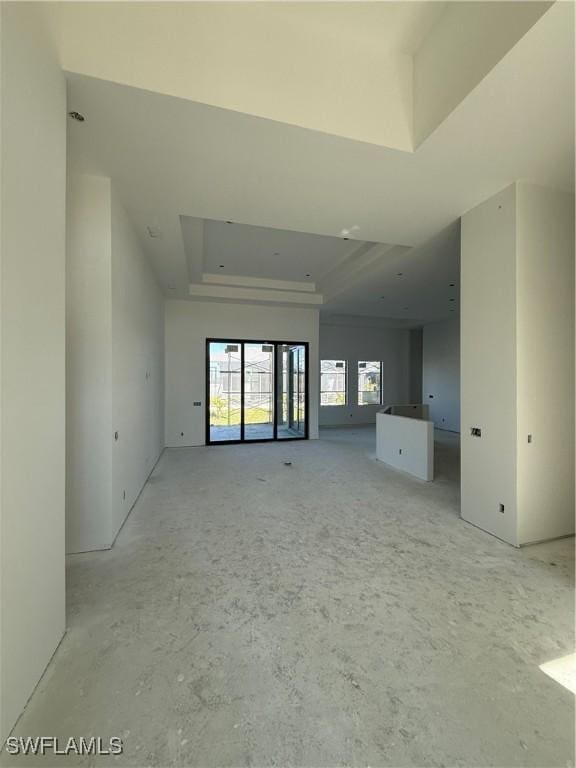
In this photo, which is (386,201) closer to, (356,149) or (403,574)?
(356,149)

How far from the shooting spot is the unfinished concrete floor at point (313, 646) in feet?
4.27

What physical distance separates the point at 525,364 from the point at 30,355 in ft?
11.7

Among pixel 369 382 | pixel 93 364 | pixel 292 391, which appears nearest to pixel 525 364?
pixel 93 364

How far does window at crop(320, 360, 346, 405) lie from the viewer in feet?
34.7

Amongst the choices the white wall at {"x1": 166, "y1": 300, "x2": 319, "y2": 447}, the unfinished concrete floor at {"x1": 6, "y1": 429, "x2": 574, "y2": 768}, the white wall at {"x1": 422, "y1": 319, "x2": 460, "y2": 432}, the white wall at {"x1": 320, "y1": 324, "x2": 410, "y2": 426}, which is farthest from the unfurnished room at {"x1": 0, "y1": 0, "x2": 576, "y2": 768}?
the white wall at {"x1": 320, "y1": 324, "x2": 410, "y2": 426}

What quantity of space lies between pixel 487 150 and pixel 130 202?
3.15 meters

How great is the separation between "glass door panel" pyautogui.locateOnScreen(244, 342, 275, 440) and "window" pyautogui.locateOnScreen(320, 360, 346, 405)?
10.5 ft

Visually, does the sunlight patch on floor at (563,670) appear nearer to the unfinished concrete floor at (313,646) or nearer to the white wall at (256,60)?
the unfinished concrete floor at (313,646)

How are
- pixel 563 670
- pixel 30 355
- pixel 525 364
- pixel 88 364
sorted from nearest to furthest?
pixel 30 355, pixel 563 670, pixel 88 364, pixel 525 364

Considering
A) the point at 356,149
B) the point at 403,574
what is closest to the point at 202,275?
the point at 356,149

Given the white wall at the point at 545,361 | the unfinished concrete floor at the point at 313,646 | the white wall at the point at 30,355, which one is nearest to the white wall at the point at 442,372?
the white wall at the point at 545,361

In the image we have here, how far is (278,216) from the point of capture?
3525mm

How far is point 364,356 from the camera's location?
10984 mm

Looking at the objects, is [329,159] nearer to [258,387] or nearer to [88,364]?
[88,364]
